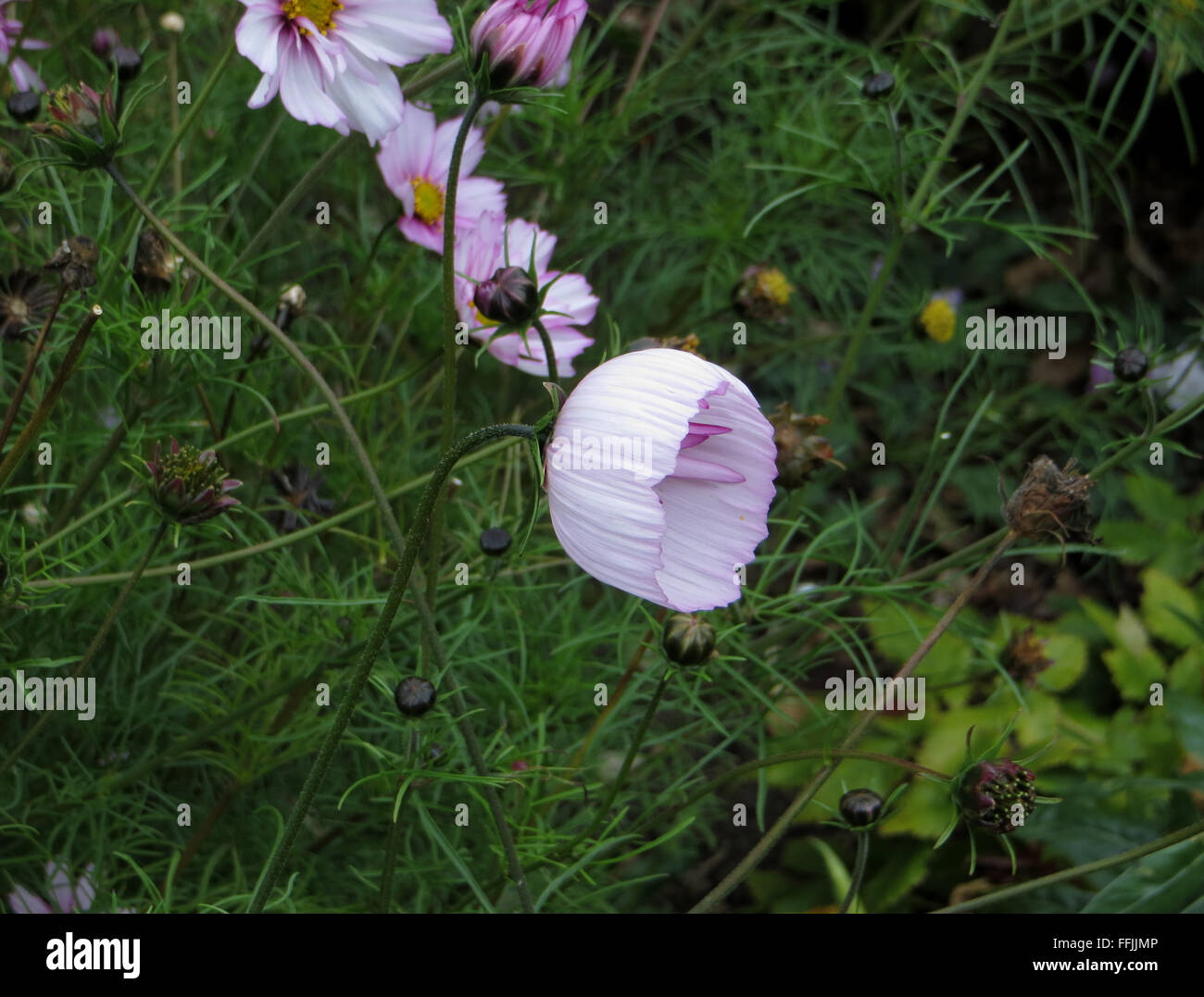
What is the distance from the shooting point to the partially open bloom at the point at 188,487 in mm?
628

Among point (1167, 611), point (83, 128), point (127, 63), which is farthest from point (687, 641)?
point (1167, 611)

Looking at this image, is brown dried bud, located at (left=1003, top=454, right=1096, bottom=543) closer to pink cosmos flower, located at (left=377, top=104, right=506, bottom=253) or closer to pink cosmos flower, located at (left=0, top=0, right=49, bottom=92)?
pink cosmos flower, located at (left=377, top=104, right=506, bottom=253)

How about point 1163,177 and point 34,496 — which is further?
point 1163,177

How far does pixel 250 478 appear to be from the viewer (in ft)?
3.46

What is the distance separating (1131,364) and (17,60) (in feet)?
2.81

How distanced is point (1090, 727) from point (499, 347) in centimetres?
95

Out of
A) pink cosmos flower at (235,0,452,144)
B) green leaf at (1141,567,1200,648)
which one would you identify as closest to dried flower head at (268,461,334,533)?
pink cosmos flower at (235,0,452,144)

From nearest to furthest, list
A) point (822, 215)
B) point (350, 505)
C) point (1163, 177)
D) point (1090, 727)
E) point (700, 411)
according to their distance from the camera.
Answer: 1. point (700, 411)
2. point (350, 505)
3. point (1090, 727)
4. point (822, 215)
5. point (1163, 177)

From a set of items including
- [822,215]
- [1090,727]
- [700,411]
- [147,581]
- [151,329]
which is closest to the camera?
[700,411]

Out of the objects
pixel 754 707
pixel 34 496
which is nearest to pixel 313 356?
pixel 34 496

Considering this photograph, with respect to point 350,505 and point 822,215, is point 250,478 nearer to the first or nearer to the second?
point 350,505

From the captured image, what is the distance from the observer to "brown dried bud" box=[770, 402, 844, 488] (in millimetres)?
780

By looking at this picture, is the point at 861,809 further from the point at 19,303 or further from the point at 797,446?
the point at 19,303

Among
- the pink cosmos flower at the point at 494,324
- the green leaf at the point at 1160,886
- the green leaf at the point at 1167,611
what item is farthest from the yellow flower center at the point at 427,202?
the green leaf at the point at 1167,611
